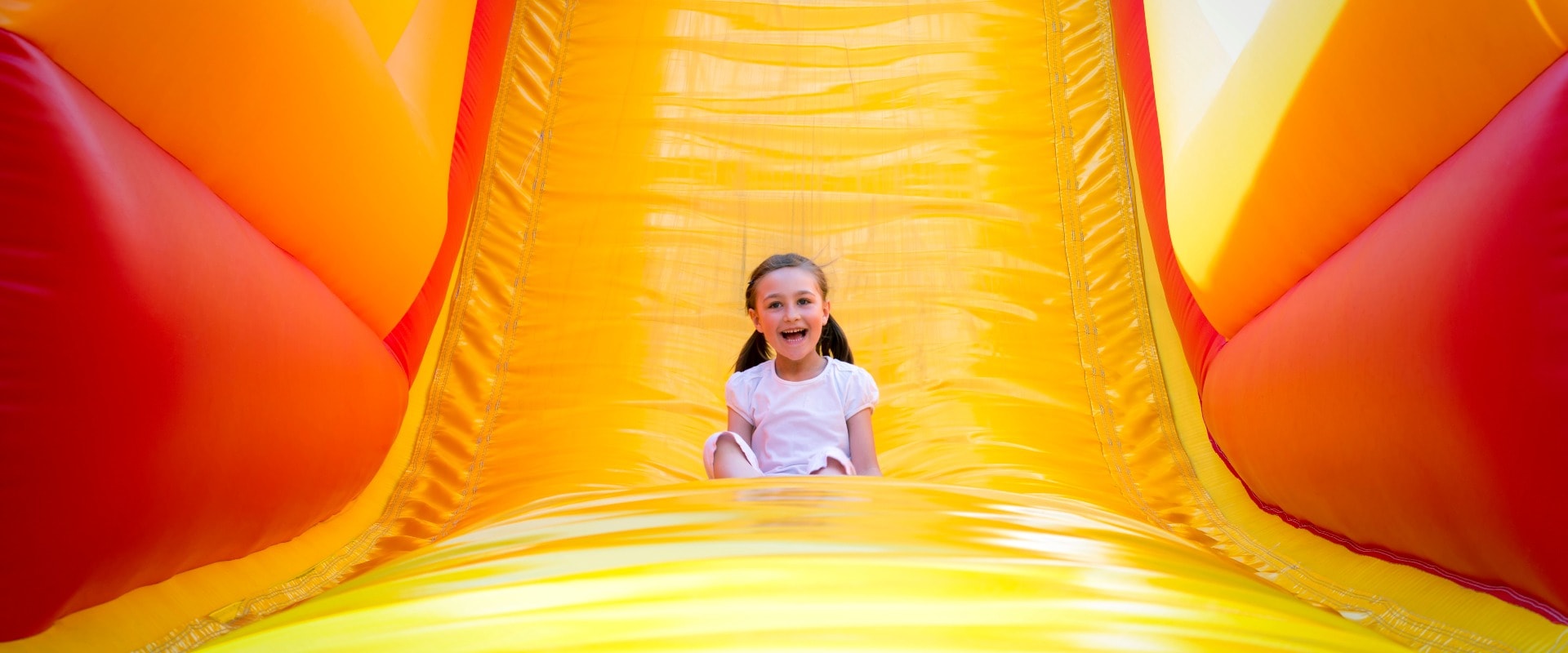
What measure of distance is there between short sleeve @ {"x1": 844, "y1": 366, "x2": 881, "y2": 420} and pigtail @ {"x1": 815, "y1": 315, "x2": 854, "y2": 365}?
11cm

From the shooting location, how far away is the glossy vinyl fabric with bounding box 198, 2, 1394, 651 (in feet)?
2.30

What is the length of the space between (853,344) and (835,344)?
51 mm

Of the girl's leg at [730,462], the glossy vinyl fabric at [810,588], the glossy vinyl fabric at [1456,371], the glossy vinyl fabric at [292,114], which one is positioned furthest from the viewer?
the girl's leg at [730,462]

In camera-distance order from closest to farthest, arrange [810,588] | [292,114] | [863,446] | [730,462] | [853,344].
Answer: [810,588] → [292,114] → [730,462] → [863,446] → [853,344]

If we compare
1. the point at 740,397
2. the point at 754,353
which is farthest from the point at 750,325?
the point at 740,397

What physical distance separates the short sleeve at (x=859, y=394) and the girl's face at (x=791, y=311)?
0.07m

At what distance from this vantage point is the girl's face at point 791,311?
1473 millimetres

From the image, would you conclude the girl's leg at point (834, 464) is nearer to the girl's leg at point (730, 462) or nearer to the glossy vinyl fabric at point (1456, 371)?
the girl's leg at point (730, 462)

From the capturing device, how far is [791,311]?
147 centimetres

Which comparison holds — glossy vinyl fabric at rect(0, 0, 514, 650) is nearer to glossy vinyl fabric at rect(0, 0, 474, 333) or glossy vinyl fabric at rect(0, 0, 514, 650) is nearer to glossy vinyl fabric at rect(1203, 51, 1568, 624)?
glossy vinyl fabric at rect(0, 0, 474, 333)

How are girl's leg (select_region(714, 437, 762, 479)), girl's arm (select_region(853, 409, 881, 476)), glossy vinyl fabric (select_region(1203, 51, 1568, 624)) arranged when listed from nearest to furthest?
glossy vinyl fabric (select_region(1203, 51, 1568, 624))
girl's leg (select_region(714, 437, 762, 479))
girl's arm (select_region(853, 409, 881, 476))

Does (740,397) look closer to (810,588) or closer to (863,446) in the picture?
(863,446)

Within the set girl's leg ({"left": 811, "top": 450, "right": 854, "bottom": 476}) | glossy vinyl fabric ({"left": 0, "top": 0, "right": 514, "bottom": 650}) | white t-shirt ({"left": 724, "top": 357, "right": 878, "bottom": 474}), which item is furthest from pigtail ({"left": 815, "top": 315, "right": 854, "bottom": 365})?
glossy vinyl fabric ({"left": 0, "top": 0, "right": 514, "bottom": 650})

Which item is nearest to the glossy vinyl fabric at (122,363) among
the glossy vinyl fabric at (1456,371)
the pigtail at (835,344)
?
the pigtail at (835,344)
